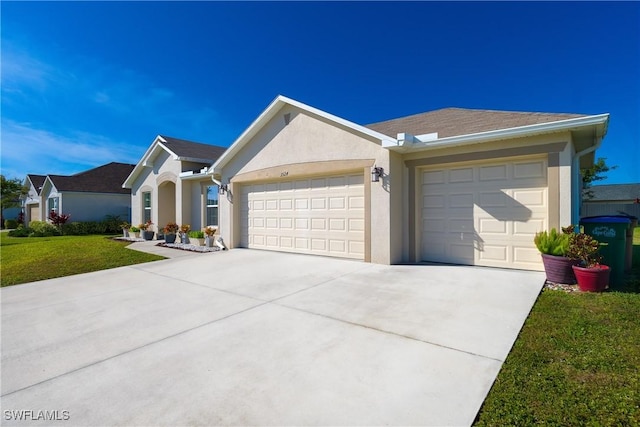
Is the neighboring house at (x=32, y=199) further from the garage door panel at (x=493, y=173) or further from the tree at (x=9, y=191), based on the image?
the garage door panel at (x=493, y=173)

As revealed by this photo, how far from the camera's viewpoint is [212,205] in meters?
14.7

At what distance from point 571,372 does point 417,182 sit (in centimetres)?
608

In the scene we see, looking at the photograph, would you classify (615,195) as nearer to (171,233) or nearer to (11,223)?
(171,233)

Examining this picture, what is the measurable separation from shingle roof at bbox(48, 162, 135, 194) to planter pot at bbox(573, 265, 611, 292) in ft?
Result: 96.7

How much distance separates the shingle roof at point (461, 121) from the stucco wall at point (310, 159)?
5.23 feet

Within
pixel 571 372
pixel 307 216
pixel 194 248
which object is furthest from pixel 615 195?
pixel 194 248

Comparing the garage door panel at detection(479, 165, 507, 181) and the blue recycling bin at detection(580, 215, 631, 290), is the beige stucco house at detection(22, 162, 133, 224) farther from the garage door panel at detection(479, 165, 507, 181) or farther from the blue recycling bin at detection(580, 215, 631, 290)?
the blue recycling bin at detection(580, 215, 631, 290)

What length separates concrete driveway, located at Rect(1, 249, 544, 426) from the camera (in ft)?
8.28

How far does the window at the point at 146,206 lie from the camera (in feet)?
60.4

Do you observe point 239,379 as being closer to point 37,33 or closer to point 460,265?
point 460,265

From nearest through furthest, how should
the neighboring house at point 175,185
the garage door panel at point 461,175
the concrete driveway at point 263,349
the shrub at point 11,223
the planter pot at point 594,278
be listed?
the concrete driveway at point 263,349
the planter pot at point 594,278
the garage door panel at point 461,175
the neighboring house at point 175,185
the shrub at point 11,223

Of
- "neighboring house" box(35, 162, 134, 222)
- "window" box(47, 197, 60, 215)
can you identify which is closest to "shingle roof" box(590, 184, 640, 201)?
"neighboring house" box(35, 162, 134, 222)

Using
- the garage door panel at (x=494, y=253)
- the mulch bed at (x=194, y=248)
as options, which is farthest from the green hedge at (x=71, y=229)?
the garage door panel at (x=494, y=253)

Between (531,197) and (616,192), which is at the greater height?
(616,192)
